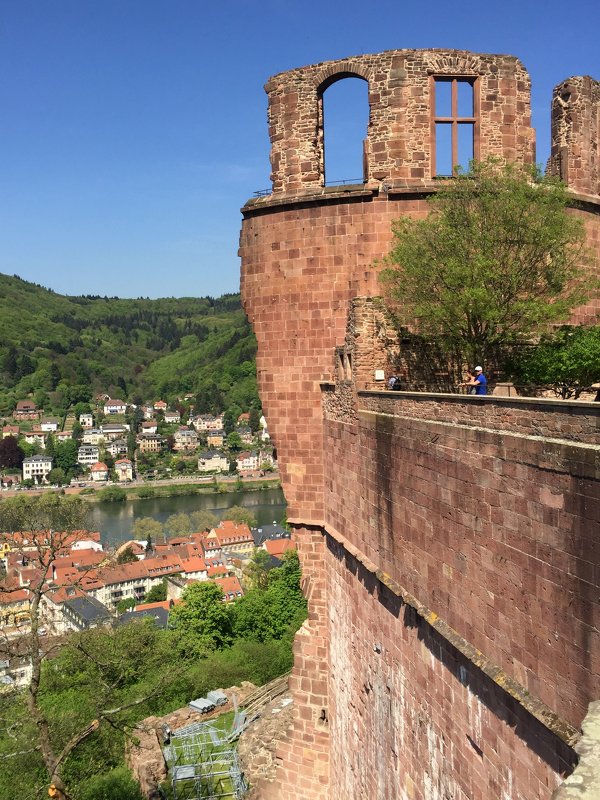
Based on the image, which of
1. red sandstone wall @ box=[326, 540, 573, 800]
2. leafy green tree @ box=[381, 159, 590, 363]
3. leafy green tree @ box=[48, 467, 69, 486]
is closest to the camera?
red sandstone wall @ box=[326, 540, 573, 800]

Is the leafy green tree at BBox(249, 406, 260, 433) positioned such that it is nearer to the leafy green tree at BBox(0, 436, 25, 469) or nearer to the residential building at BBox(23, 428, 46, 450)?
the residential building at BBox(23, 428, 46, 450)

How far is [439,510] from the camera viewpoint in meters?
7.73

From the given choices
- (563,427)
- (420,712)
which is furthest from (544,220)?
(420,712)

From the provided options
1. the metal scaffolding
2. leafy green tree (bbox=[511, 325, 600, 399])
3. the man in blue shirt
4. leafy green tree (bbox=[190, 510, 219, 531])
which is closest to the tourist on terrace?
the man in blue shirt

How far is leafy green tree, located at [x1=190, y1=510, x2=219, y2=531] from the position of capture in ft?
353

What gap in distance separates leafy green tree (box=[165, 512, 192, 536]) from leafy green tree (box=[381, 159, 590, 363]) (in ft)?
311

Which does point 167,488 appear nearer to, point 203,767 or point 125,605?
point 125,605

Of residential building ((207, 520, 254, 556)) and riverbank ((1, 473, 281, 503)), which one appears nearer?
residential building ((207, 520, 254, 556))

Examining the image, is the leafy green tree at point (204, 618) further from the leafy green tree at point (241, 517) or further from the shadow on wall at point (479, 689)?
the leafy green tree at point (241, 517)

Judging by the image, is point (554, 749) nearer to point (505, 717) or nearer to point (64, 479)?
point (505, 717)

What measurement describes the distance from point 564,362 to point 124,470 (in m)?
151

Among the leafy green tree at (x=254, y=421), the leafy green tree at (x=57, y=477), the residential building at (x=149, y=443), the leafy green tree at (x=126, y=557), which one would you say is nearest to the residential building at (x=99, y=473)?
the leafy green tree at (x=57, y=477)

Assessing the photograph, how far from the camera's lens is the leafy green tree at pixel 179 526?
10444 cm

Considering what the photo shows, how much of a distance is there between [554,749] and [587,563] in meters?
1.50
